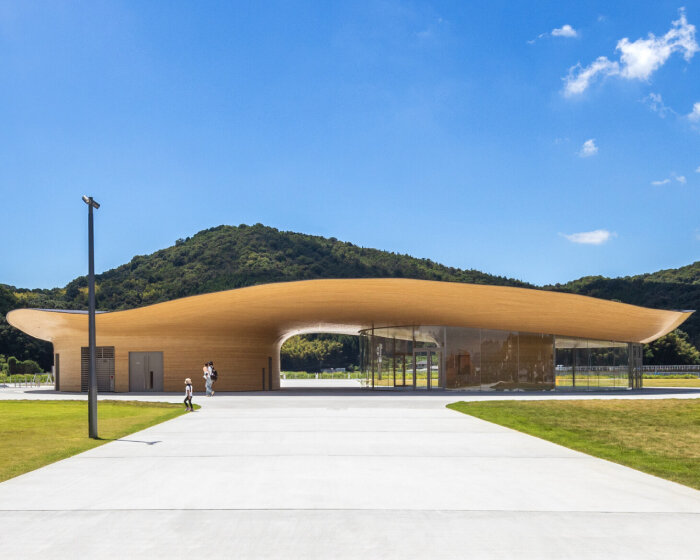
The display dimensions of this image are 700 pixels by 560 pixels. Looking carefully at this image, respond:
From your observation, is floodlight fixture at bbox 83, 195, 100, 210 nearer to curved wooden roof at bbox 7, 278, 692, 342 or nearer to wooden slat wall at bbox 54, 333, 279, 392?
curved wooden roof at bbox 7, 278, 692, 342

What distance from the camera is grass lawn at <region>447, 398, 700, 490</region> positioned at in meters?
9.68

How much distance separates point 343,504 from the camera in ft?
21.4

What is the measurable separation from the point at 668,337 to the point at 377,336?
3836 centimetres

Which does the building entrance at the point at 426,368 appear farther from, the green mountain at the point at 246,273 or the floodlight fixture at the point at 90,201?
the green mountain at the point at 246,273

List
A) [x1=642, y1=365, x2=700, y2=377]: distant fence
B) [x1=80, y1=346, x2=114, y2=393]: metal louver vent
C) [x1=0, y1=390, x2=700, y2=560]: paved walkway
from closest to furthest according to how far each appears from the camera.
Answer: [x1=0, y1=390, x2=700, y2=560]: paved walkway
[x1=80, y1=346, x2=114, y2=393]: metal louver vent
[x1=642, y1=365, x2=700, y2=377]: distant fence

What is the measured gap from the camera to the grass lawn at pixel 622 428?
9680 millimetres

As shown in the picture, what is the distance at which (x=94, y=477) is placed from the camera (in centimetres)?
812

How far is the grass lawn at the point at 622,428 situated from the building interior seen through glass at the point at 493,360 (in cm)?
856

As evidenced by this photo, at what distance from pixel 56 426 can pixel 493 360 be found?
71.5 ft

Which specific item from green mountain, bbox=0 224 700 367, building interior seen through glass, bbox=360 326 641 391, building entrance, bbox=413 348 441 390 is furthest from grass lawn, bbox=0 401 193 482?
green mountain, bbox=0 224 700 367

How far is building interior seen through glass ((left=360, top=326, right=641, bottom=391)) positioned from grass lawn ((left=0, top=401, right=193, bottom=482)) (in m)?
14.7

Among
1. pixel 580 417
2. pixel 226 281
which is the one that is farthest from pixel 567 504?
pixel 226 281

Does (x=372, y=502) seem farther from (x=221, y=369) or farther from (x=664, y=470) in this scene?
(x=221, y=369)

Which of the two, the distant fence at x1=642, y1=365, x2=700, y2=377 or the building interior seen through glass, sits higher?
the building interior seen through glass
